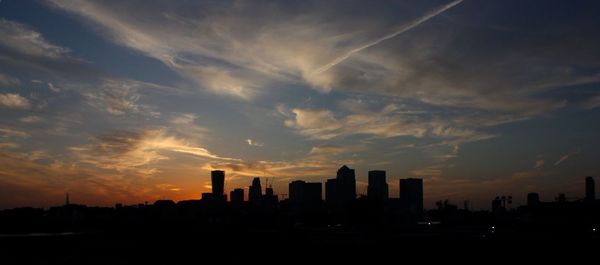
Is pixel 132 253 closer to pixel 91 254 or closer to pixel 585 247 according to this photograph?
pixel 91 254

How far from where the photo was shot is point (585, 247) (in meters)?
92.4

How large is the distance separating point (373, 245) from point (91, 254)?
48.5 m

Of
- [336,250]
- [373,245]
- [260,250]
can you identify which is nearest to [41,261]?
[260,250]

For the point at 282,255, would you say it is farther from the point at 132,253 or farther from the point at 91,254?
the point at 91,254

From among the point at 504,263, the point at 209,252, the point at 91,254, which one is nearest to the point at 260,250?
the point at 209,252

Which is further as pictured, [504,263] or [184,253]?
[184,253]

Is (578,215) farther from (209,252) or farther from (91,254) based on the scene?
(91,254)

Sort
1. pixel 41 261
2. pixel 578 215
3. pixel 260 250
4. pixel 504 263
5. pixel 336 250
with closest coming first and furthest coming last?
pixel 504 263
pixel 41 261
pixel 336 250
pixel 260 250
pixel 578 215

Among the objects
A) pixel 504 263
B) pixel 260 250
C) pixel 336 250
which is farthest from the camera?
pixel 260 250

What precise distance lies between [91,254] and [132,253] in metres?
6.67

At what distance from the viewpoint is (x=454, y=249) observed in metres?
92.6

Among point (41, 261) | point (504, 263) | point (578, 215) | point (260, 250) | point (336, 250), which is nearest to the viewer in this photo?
point (504, 263)

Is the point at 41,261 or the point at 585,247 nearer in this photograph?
the point at 41,261

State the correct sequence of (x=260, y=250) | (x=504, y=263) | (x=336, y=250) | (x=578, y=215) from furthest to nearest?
1. (x=578, y=215)
2. (x=260, y=250)
3. (x=336, y=250)
4. (x=504, y=263)
